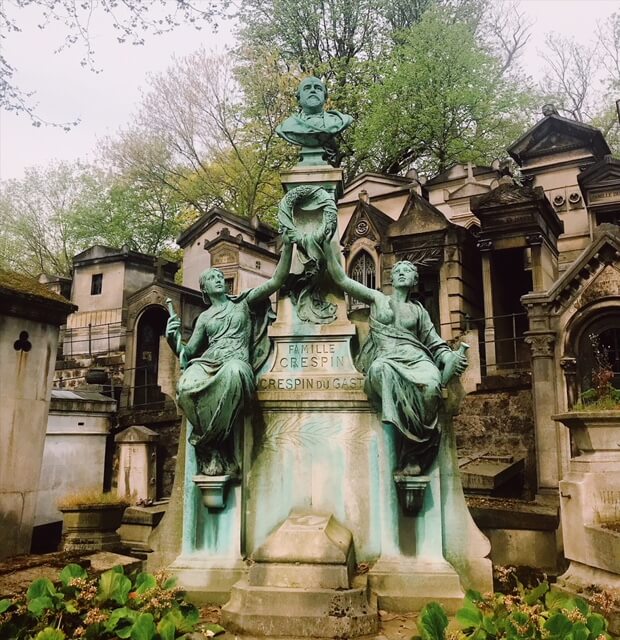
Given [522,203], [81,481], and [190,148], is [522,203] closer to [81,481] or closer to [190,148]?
[81,481]

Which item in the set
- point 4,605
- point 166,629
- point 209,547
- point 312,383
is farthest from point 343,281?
point 4,605

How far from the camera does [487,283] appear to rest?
747 inches

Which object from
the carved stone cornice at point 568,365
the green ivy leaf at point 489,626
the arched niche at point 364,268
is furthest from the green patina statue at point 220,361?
the arched niche at point 364,268

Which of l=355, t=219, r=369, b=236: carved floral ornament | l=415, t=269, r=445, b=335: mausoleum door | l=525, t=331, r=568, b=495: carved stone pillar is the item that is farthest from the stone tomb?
l=355, t=219, r=369, b=236: carved floral ornament

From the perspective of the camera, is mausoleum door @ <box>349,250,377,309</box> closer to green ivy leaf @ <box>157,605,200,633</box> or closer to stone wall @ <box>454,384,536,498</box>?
stone wall @ <box>454,384,536,498</box>

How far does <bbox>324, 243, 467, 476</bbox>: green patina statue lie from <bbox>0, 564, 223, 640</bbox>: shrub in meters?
1.75

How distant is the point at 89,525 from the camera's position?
8.56m

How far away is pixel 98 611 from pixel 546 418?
10.4 meters

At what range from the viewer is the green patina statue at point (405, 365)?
429cm

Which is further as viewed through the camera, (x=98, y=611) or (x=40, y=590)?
(x=40, y=590)

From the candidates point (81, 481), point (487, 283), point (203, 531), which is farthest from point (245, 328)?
point (487, 283)

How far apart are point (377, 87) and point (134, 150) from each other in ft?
45.6

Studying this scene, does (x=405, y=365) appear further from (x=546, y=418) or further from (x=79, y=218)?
(x=79, y=218)

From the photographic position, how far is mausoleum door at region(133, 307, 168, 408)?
23266 mm
